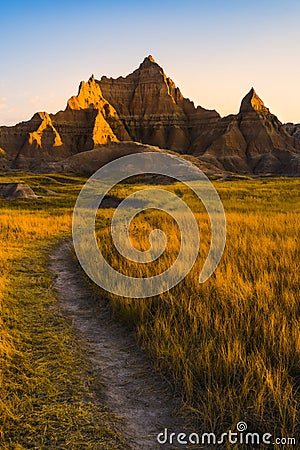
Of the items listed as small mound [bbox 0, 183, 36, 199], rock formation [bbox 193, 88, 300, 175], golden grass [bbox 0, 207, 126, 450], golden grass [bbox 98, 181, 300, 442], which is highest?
rock formation [bbox 193, 88, 300, 175]

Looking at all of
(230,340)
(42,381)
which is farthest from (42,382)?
(230,340)

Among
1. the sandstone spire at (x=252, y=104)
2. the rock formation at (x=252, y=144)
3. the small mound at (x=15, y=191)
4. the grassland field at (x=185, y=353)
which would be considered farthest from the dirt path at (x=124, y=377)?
the sandstone spire at (x=252, y=104)

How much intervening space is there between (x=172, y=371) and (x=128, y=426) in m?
0.90

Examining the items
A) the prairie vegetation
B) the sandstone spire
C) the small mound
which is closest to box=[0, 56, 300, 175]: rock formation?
the sandstone spire

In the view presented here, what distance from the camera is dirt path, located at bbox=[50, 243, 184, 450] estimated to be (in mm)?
3387

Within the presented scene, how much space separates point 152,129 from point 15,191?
13653 centimetres

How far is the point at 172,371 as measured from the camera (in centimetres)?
409

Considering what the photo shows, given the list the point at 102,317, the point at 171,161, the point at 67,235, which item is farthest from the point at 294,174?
the point at 102,317

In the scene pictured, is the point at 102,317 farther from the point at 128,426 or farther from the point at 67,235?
the point at 67,235

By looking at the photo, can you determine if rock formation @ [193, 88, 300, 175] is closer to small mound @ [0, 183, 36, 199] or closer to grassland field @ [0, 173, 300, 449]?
small mound @ [0, 183, 36, 199]

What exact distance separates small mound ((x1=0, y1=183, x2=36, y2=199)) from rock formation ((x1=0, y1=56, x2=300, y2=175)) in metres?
75.0

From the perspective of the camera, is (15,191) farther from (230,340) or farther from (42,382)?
(230,340)

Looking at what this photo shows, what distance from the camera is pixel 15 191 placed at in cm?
3625

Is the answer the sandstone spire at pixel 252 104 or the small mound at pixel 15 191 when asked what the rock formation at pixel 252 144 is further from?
the small mound at pixel 15 191
